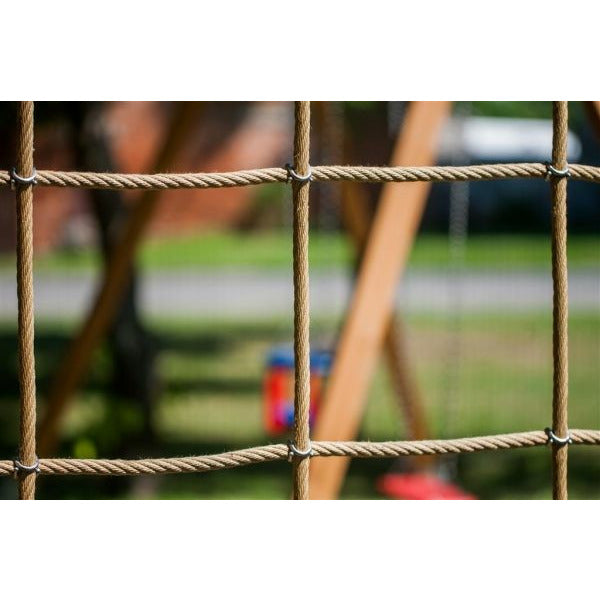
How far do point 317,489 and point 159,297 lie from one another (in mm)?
9676

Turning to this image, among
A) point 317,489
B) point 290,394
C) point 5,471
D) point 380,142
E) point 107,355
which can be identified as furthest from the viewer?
point 380,142

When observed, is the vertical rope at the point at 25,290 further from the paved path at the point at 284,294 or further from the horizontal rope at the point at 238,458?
the paved path at the point at 284,294

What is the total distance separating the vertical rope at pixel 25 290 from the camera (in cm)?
158

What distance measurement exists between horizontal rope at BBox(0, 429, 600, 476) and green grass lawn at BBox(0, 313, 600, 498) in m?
1.35

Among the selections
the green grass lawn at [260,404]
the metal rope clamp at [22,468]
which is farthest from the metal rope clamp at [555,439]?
the green grass lawn at [260,404]

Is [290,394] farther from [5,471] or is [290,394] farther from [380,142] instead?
[380,142]

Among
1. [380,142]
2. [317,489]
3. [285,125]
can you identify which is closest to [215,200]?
[285,125]

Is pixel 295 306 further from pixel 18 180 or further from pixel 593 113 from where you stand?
pixel 593 113

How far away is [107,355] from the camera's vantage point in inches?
268

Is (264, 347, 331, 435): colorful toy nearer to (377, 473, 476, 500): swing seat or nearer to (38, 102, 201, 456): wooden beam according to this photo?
(377, 473, 476, 500): swing seat

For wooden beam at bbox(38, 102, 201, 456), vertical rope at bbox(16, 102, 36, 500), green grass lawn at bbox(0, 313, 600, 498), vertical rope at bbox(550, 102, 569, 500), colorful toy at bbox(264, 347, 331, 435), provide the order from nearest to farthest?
1. vertical rope at bbox(16, 102, 36, 500)
2. vertical rope at bbox(550, 102, 569, 500)
3. wooden beam at bbox(38, 102, 201, 456)
4. colorful toy at bbox(264, 347, 331, 435)
5. green grass lawn at bbox(0, 313, 600, 498)

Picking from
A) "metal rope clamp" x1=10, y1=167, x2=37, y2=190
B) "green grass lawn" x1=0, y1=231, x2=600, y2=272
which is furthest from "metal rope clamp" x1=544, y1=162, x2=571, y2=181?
"green grass lawn" x1=0, y1=231, x2=600, y2=272

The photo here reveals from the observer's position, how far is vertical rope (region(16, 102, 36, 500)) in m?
1.58

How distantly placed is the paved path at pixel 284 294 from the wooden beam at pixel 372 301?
20.8 ft
